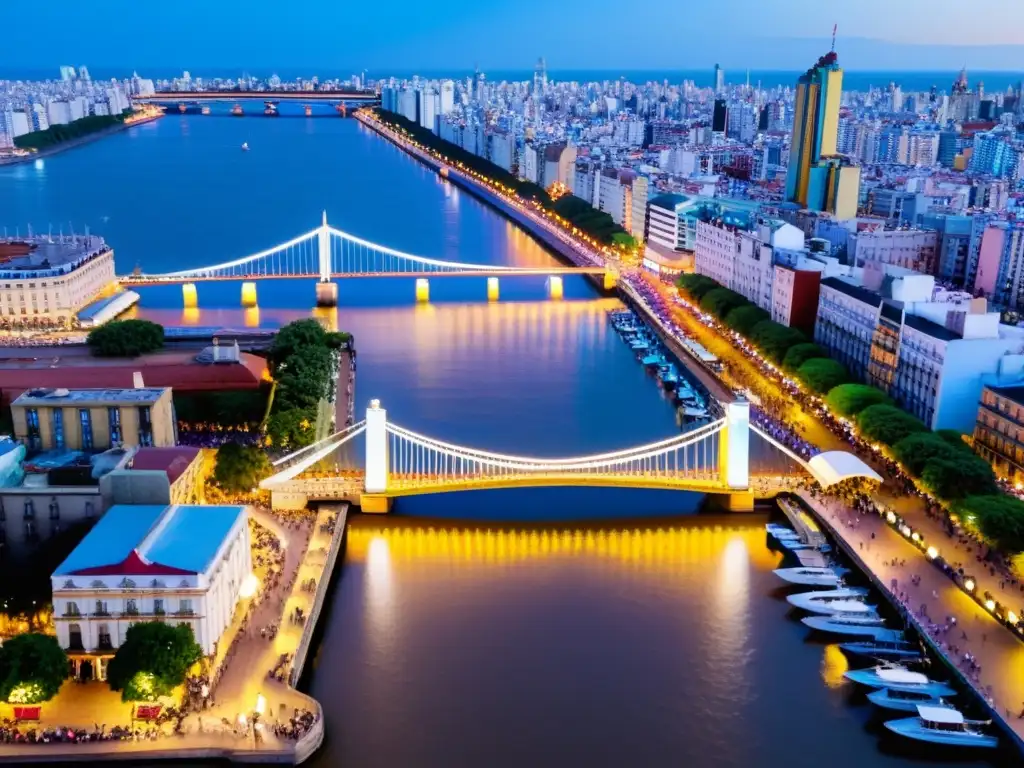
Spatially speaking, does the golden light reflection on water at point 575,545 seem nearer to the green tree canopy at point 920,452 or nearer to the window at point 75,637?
the green tree canopy at point 920,452

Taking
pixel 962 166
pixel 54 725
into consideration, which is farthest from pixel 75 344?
pixel 962 166

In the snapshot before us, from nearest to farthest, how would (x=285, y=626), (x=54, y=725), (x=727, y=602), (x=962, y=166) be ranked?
(x=54, y=725) < (x=285, y=626) < (x=727, y=602) < (x=962, y=166)

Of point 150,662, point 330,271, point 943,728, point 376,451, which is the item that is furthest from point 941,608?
point 330,271

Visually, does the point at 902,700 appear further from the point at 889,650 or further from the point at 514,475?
the point at 514,475

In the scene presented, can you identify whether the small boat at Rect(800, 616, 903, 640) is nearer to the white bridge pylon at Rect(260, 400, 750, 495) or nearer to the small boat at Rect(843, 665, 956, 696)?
the small boat at Rect(843, 665, 956, 696)

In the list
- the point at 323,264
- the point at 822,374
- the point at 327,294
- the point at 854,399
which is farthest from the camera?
the point at 323,264

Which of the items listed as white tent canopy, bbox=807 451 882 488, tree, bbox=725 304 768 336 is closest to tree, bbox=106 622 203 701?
white tent canopy, bbox=807 451 882 488

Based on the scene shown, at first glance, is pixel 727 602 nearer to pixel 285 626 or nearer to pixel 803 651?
pixel 803 651
